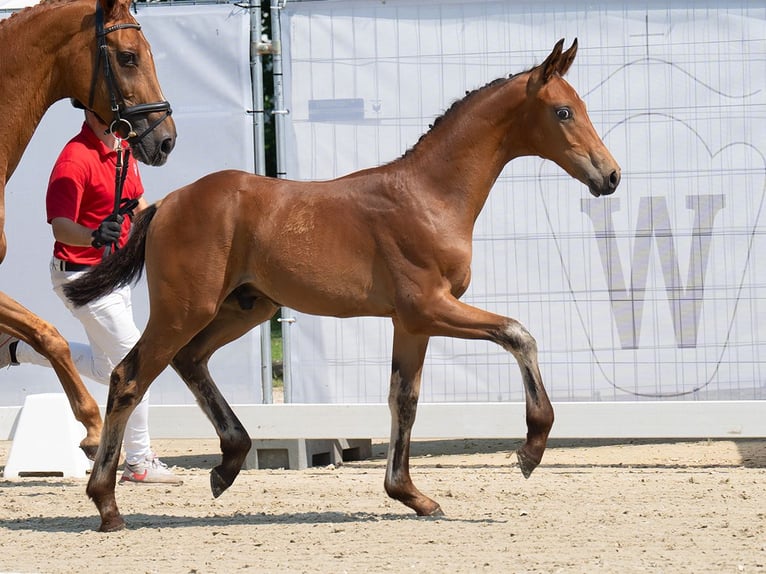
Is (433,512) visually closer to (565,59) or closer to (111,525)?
(111,525)

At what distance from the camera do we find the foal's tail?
19.9 ft

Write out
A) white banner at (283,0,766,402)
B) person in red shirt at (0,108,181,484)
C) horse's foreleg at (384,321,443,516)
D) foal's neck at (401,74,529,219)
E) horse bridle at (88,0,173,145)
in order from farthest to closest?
1. white banner at (283,0,766,402)
2. person in red shirt at (0,108,181,484)
3. horse's foreleg at (384,321,443,516)
4. foal's neck at (401,74,529,219)
5. horse bridle at (88,0,173,145)

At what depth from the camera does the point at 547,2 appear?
7.83m

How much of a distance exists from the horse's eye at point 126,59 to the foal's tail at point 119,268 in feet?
2.47

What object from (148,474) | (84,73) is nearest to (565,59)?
(84,73)

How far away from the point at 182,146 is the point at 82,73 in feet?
7.94

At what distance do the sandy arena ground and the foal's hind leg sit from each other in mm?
256

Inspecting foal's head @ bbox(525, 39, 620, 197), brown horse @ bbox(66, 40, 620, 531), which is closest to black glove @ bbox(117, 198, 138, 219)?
brown horse @ bbox(66, 40, 620, 531)

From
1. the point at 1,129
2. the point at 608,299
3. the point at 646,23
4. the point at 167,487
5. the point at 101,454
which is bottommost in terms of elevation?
the point at 167,487

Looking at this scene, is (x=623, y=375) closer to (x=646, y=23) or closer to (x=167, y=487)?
(x=646, y=23)

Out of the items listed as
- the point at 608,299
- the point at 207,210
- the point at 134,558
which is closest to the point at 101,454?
the point at 134,558

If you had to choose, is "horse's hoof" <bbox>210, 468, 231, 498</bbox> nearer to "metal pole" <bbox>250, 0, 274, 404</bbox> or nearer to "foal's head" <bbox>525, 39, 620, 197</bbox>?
"metal pole" <bbox>250, 0, 274, 404</bbox>

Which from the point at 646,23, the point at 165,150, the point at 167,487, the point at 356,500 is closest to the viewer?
the point at 165,150

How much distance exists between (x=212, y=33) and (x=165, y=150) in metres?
2.68
